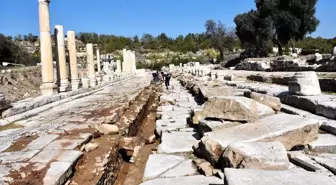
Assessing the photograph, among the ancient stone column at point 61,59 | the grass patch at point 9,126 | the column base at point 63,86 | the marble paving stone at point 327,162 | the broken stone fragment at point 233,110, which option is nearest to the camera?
the marble paving stone at point 327,162

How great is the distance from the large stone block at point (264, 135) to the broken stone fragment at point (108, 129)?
3031 millimetres

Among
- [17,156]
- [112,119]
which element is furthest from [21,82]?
[17,156]

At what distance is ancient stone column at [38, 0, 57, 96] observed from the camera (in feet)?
46.7

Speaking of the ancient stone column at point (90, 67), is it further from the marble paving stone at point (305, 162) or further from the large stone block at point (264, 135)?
the marble paving stone at point (305, 162)

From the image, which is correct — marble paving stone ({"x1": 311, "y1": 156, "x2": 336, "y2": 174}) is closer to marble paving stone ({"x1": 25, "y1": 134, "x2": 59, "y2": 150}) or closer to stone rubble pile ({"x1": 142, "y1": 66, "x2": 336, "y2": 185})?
stone rubble pile ({"x1": 142, "y1": 66, "x2": 336, "y2": 185})

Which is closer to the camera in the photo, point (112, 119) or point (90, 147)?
point (90, 147)

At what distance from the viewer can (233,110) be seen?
5.52m

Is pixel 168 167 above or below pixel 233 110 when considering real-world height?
below

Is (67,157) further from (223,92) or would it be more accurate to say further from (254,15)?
(254,15)

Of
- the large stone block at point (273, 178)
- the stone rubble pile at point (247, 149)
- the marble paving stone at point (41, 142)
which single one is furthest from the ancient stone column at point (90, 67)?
the large stone block at point (273, 178)

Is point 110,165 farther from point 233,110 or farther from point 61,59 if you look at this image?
point 61,59

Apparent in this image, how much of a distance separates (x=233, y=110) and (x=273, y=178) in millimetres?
2594

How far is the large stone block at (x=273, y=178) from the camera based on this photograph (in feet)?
9.46

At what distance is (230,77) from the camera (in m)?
18.1
